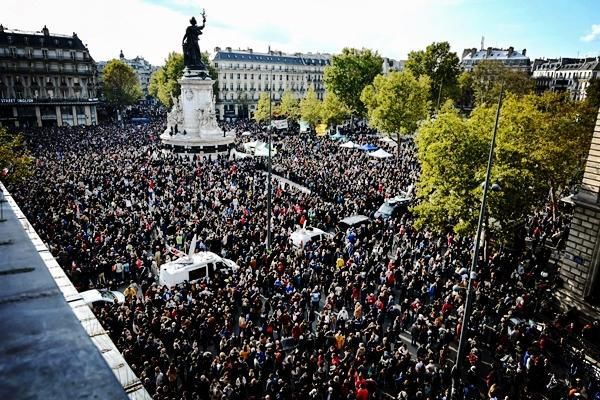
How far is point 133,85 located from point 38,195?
69726mm

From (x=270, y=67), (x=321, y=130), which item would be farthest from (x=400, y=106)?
(x=270, y=67)

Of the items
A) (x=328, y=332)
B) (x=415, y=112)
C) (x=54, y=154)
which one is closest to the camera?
(x=328, y=332)

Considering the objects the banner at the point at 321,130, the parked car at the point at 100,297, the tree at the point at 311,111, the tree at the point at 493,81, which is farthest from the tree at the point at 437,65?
the parked car at the point at 100,297

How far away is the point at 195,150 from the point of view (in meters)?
43.7

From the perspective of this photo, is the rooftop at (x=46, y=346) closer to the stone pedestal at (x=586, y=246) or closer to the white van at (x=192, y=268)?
the white van at (x=192, y=268)

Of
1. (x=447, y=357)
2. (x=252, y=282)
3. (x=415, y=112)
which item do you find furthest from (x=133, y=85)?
(x=447, y=357)

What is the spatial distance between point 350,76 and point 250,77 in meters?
37.8

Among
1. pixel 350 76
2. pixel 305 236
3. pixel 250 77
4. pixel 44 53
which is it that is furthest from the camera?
pixel 250 77

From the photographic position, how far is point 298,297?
593 inches

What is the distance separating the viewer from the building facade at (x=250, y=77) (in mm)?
96500

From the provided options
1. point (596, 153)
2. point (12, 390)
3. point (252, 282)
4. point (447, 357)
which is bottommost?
point (447, 357)

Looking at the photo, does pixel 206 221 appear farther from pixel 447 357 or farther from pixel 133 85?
pixel 133 85

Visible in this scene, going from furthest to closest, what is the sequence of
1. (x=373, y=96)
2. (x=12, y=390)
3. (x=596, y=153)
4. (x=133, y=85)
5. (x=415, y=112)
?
(x=133, y=85)
(x=373, y=96)
(x=415, y=112)
(x=596, y=153)
(x=12, y=390)

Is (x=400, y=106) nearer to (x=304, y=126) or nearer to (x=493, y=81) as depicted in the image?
(x=304, y=126)
